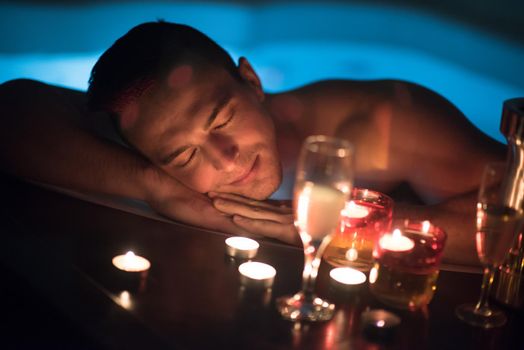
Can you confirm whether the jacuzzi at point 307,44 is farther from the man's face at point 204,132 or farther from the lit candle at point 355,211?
the lit candle at point 355,211

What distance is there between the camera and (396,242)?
44.3 inches

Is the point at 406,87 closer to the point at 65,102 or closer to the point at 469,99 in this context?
the point at 65,102

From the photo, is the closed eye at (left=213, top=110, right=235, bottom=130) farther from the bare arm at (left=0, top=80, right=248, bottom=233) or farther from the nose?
the bare arm at (left=0, top=80, right=248, bottom=233)

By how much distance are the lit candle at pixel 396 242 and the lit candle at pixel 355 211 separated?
5.0 inches

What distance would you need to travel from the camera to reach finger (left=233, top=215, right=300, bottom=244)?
4.96ft

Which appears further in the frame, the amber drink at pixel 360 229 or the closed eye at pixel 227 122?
the closed eye at pixel 227 122

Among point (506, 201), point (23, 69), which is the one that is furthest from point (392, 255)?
point (23, 69)

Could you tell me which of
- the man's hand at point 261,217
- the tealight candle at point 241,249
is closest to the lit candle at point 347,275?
the tealight candle at point 241,249

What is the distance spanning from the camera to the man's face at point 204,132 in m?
1.62

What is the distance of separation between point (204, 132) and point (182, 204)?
0.18 meters

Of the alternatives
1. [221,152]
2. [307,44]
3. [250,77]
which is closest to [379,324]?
[221,152]

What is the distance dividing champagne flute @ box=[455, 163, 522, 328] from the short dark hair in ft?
2.87

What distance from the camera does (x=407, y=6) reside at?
4.89 m

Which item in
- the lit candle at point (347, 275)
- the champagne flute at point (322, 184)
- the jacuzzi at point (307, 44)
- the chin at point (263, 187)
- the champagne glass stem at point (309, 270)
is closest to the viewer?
the champagne flute at point (322, 184)
